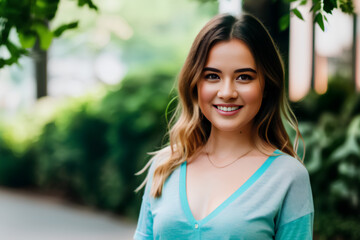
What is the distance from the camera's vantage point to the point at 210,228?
6.32ft

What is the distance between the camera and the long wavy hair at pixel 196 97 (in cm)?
208

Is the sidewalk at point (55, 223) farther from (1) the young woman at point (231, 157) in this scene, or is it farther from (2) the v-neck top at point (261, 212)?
(2) the v-neck top at point (261, 212)

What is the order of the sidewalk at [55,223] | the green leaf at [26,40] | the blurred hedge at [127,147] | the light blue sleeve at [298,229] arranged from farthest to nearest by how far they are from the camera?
the sidewalk at [55,223]
the blurred hedge at [127,147]
the green leaf at [26,40]
the light blue sleeve at [298,229]

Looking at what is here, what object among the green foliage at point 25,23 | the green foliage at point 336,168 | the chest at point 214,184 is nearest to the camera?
the chest at point 214,184

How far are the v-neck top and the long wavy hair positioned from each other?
0.19 m

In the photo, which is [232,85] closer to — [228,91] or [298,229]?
[228,91]

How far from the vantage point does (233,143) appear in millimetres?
2184

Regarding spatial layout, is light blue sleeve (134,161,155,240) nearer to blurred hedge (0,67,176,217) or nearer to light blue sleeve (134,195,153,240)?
light blue sleeve (134,195,153,240)

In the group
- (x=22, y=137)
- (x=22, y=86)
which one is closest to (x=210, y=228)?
(x=22, y=137)

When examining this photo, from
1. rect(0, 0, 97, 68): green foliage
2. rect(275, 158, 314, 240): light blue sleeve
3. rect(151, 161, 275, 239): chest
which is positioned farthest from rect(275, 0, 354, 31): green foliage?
rect(0, 0, 97, 68): green foliage

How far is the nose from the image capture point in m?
2.03

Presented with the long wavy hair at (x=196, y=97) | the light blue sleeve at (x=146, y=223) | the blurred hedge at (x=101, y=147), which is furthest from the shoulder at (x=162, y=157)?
the blurred hedge at (x=101, y=147)

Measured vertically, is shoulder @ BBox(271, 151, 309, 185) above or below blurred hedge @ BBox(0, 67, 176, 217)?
below

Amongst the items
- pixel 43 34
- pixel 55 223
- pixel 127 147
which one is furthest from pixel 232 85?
pixel 55 223
